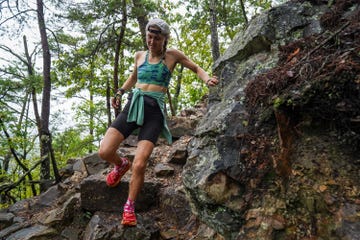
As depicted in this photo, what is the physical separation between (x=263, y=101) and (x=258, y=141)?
384 millimetres

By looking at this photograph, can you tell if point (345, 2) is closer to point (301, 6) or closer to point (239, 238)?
point (301, 6)

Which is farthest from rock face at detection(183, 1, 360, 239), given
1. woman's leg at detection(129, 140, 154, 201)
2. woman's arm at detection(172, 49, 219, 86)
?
woman's leg at detection(129, 140, 154, 201)

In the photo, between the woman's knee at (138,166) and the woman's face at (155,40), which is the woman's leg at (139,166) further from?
the woman's face at (155,40)

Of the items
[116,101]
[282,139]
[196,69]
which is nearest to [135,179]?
[116,101]

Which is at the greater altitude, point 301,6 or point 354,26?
point 301,6

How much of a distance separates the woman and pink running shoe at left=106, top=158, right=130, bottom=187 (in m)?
0.10

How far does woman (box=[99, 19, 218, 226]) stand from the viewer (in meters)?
3.60

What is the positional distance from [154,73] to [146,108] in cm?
49

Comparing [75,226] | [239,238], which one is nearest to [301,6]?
[239,238]

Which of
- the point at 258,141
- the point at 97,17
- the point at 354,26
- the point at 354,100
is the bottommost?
the point at 258,141

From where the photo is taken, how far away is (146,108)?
377 centimetres

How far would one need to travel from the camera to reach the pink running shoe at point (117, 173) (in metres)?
4.07

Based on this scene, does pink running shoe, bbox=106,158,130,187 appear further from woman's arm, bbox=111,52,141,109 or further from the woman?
woman's arm, bbox=111,52,141,109

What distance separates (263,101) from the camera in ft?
8.71
